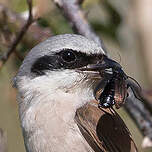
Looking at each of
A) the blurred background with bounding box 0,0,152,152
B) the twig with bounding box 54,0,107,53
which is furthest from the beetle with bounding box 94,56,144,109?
the twig with bounding box 54,0,107,53

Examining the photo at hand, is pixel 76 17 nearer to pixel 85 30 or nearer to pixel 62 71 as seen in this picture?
pixel 85 30

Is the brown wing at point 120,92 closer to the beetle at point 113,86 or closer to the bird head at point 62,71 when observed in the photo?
the beetle at point 113,86

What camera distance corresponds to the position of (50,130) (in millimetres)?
4215

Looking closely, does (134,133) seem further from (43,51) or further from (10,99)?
(43,51)

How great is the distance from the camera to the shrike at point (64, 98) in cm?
426

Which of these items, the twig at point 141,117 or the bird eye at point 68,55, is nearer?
the bird eye at point 68,55

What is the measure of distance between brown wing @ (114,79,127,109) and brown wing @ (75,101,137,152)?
231 mm

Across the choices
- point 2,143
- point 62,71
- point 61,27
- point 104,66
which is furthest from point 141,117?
point 2,143

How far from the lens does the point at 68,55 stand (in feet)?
14.3

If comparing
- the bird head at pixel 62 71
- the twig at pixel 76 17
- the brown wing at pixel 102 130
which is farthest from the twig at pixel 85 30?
the bird head at pixel 62 71

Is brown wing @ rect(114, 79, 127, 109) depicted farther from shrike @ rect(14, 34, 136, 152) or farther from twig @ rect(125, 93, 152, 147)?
twig @ rect(125, 93, 152, 147)

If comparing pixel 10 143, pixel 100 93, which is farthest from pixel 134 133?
pixel 100 93

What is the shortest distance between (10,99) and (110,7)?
3.94 ft

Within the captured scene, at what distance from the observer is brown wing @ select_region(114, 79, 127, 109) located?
4246 millimetres
